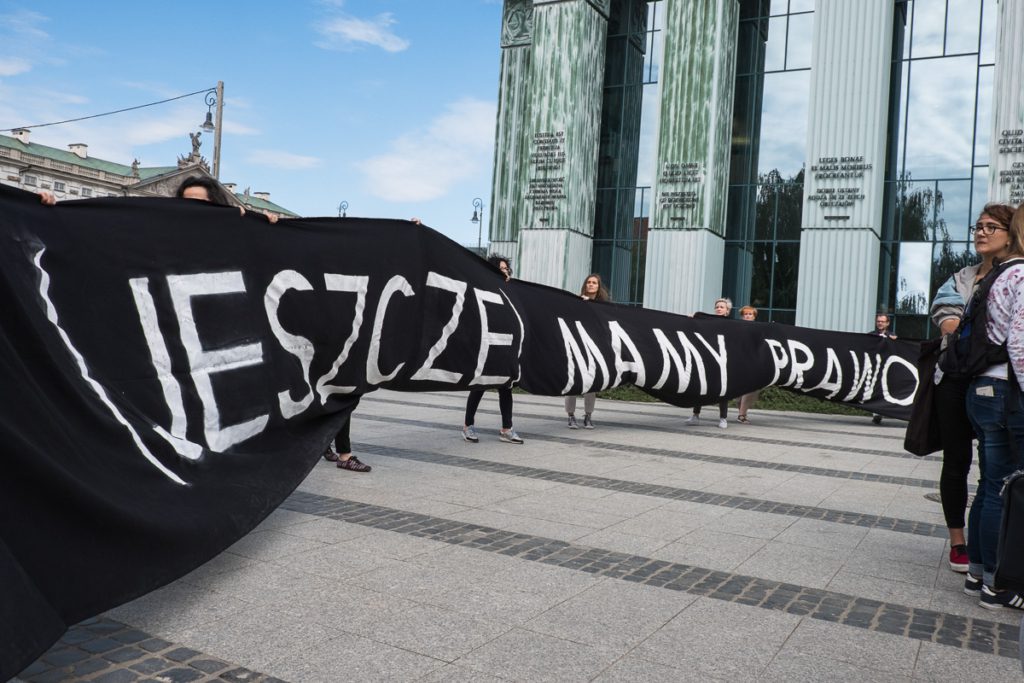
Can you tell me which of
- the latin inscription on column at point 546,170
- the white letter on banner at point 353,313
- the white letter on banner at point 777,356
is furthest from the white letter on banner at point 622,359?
the latin inscription on column at point 546,170

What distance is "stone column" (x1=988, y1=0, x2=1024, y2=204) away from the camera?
20.7 metres

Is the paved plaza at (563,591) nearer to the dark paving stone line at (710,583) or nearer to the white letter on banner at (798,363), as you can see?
the dark paving stone line at (710,583)

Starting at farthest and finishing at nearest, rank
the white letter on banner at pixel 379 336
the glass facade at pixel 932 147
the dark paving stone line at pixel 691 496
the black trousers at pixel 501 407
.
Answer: the glass facade at pixel 932 147 → the black trousers at pixel 501 407 → the dark paving stone line at pixel 691 496 → the white letter on banner at pixel 379 336

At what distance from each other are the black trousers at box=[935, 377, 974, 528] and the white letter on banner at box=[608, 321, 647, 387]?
5.33 meters

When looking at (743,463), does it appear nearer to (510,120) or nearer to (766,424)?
(766,424)

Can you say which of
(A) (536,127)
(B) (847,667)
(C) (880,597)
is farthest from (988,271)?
(A) (536,127)

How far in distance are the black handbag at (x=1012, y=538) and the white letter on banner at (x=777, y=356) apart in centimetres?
936

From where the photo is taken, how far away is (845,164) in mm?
21984

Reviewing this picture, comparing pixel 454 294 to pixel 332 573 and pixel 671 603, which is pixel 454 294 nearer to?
pixel 332 573

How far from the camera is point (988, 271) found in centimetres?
450

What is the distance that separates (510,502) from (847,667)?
10.6ft

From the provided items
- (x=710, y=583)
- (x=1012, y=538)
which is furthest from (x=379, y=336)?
(x=1012, y=538)

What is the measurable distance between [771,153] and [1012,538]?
25.7 metres

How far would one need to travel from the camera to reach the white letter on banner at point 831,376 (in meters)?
12.9
